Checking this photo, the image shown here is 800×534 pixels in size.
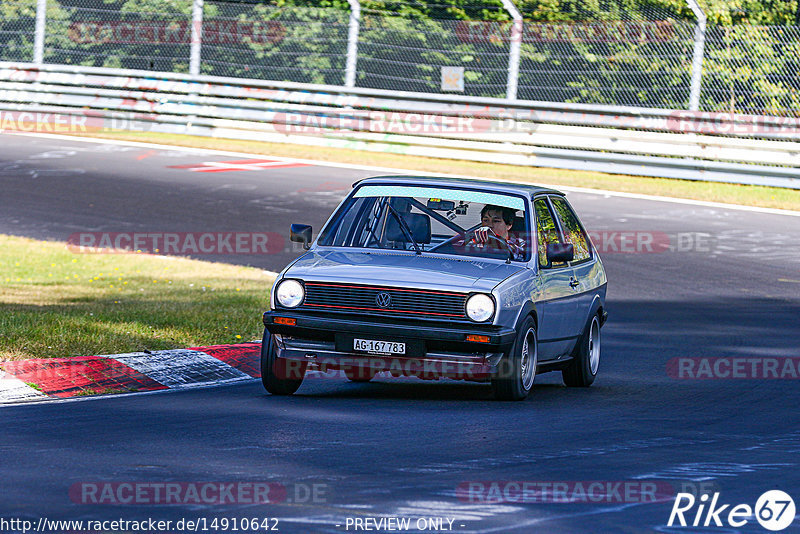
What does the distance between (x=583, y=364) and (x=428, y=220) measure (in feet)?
5.60

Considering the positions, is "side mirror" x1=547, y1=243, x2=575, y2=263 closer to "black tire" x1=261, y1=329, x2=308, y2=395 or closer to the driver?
the driver

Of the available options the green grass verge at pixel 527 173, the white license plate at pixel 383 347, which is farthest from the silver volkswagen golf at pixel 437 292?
the green grass verge at pixel 527 173

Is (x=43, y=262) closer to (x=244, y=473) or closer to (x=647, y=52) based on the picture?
(x=244, y=473)

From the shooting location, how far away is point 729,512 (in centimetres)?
619

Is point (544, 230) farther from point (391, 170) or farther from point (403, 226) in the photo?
point (391, 170)

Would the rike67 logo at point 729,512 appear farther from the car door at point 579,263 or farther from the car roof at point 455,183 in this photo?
the car roof at point 455,183

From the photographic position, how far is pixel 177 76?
2820 cm

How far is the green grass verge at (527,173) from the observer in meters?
22.6

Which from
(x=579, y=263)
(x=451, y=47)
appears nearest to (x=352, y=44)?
(x=451, y=47)

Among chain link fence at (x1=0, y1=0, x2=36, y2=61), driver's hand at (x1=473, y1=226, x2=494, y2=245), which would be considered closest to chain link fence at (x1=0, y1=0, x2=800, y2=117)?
chain link fence at (x1=0, y1=0, x2=36, y2=61)

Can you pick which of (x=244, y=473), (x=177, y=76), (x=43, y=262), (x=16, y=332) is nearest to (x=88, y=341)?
(x=16, y=332)

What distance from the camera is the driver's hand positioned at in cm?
1011

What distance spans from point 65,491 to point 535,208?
5.15m

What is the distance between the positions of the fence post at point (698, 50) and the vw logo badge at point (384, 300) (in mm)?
15947
